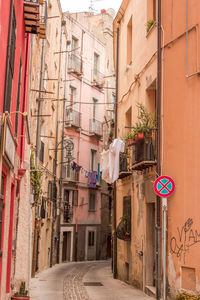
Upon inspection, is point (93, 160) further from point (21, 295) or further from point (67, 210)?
point (21, 295)

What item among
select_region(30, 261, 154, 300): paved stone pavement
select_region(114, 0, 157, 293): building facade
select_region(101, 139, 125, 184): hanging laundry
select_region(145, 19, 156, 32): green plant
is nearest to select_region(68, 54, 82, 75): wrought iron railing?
select_region(114, 0, 157, 293): building facade

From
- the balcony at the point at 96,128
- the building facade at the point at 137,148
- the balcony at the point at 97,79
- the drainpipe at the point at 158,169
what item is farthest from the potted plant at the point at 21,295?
the balcony at the point at 97,79

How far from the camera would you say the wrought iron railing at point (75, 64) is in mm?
31688

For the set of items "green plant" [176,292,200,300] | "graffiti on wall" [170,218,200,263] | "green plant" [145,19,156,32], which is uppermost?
"green plant" [145,19,156,32]

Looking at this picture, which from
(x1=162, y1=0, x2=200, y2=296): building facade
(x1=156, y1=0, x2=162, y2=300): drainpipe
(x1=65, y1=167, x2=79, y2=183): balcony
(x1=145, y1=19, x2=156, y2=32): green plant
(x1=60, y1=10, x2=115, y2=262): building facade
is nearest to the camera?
(x1=162, y1=0, x2=200, y2=296): building facade

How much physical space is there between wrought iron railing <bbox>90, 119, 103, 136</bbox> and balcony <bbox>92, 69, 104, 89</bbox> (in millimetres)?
3051

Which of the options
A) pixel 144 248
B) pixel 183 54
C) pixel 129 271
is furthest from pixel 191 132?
pixel 129 271

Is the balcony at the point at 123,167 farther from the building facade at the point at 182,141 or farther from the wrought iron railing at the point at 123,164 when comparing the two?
the building facade at the point at 182,141

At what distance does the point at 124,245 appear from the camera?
16.7 meters

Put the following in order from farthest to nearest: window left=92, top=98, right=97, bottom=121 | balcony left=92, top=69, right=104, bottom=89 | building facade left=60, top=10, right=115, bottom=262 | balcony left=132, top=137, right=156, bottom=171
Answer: balcony left=92, top=69, right=104, bottom=89 → window left=92, top=98, right=97, bottom=121 → building facade left=60, top=10, right=115, bottom=262 → balcony left=132, top=137, right=156, bottom=171

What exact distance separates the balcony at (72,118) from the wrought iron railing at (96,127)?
1900mm

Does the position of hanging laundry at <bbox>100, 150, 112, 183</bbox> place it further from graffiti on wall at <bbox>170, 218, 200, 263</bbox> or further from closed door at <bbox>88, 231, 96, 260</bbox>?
closed door at <bbox>88, 231, 96, 260</bbox>

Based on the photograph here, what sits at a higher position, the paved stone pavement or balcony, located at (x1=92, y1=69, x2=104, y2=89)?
balcony, located at (x1=92, y1=69, x2=104, y2=89)

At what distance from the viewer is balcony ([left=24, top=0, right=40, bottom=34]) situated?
10.2m
